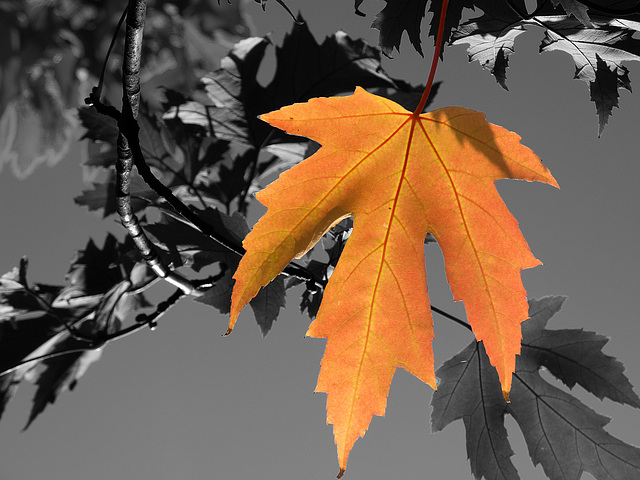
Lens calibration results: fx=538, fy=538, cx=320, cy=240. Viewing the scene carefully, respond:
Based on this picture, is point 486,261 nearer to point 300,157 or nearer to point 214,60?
point 300,157

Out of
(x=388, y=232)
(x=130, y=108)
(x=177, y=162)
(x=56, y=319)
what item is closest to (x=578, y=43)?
(x=388, y=232)

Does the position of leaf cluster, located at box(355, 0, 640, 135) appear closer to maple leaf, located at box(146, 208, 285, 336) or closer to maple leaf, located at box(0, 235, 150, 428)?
maple leaf, located at box(146, 208, 285, 336)

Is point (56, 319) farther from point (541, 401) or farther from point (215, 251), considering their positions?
point (541, 401)

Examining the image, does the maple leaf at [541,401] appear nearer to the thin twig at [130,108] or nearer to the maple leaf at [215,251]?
the maple leaf at [215,251]

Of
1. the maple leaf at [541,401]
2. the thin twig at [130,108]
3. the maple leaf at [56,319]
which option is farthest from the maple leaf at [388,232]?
the maple leaf at [56,319]

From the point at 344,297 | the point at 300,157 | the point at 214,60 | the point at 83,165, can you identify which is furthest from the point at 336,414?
the point at 214,60

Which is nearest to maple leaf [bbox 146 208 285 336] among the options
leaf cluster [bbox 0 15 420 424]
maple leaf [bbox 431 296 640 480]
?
leaf cluster [bbox 0 15 420 424]
